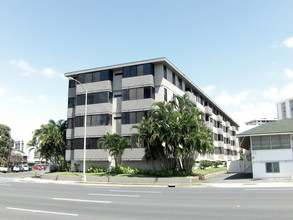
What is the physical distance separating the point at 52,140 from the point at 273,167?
2947cm

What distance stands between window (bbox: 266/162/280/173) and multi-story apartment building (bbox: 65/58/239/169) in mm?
13754

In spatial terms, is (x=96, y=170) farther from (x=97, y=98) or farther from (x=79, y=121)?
(x=97, y=98)

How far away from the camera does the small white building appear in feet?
88.8

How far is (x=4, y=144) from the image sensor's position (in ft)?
227

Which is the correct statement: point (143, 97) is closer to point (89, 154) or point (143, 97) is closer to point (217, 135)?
point (89, 154)

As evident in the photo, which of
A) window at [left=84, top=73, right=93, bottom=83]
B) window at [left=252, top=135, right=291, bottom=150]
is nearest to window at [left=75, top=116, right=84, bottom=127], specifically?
window at [left=84, top=73, right=93, bottom=83]

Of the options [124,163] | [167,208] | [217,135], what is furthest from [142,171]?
[217,135]

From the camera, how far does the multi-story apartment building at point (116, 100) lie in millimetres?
34625

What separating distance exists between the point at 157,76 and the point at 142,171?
40.4 feet

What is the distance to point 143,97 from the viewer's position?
34.6 meters

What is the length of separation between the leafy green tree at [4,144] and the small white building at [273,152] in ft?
190

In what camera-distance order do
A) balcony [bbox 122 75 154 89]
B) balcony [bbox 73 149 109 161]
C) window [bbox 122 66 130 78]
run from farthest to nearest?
1. window [bbox 122 66 130 78]
2. balcony [bbox 73 149 109 161]
3. balcony [bbox 122 75 154 89]

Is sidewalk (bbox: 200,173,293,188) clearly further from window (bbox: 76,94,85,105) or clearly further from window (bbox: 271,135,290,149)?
window (bbox: 76,94,85,105)

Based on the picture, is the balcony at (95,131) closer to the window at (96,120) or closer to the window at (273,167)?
the window at (96,120)
